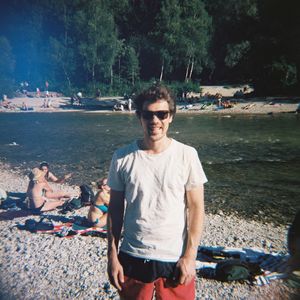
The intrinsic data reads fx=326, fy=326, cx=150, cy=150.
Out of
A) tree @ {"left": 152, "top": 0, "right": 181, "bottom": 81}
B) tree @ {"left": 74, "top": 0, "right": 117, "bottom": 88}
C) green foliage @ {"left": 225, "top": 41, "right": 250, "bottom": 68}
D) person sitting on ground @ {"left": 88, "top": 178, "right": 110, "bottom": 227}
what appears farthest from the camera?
tree @ {"left": 74, "top": 0, "right": 117, "bottom": 88}

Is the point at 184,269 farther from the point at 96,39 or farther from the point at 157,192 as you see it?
the point at 96,39

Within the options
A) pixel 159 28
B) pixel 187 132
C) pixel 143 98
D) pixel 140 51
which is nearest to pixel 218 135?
pixel 187 132

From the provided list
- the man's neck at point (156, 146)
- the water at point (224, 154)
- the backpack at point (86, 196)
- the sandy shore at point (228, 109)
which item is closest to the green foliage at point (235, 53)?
the sandy shore at point (228, 109)

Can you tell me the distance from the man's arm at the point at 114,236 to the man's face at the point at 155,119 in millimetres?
588

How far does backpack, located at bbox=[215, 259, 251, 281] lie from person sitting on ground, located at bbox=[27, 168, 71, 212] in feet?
19.0

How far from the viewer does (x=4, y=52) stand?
69.8m

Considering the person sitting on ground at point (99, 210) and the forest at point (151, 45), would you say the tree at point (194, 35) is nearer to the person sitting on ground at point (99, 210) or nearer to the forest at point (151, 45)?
the forest at point (151, 45)

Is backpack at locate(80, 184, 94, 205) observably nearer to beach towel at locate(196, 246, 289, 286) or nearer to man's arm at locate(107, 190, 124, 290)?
beach towel at locate(196, 246, 289, 286)

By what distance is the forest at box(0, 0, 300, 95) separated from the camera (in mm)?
43312

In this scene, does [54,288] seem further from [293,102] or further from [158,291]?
[293,102]

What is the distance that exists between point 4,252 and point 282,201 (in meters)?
8.45

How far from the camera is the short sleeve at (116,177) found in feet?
9.11

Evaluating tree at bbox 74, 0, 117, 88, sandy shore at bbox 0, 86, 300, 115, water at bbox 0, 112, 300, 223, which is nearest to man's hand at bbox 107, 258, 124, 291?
water at bbox 0, 112, 300, 223

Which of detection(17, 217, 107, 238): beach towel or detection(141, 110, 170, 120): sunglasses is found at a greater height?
detection(141, 110, 170, 120): sunglasses
